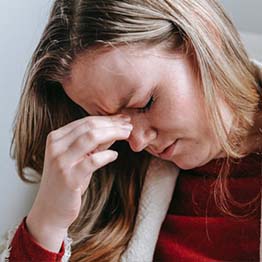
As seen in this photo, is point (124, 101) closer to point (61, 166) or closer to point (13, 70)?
point (61, 166)

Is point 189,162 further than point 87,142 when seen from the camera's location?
Yes

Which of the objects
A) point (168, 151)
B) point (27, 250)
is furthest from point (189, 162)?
point (27, 250)

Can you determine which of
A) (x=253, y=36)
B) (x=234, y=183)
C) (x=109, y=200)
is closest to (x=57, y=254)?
(x=109, y=200)

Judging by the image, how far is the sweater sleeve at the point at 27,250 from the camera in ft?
3.15

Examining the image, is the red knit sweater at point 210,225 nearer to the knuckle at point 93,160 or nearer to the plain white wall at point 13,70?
the knuckle at point 93,160

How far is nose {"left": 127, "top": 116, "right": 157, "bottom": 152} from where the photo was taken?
3.07 feet

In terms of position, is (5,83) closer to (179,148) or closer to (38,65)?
(38,65)

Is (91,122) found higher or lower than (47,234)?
higher

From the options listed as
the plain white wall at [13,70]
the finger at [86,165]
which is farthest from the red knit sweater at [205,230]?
the plain white wall at [13,70]

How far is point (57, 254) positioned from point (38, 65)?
10.8 inches

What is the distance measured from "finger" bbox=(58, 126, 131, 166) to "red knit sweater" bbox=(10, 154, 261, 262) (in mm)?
151

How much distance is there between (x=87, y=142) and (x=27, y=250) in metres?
0.20

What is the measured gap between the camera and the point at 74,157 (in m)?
0.90

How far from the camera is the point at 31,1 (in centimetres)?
121
